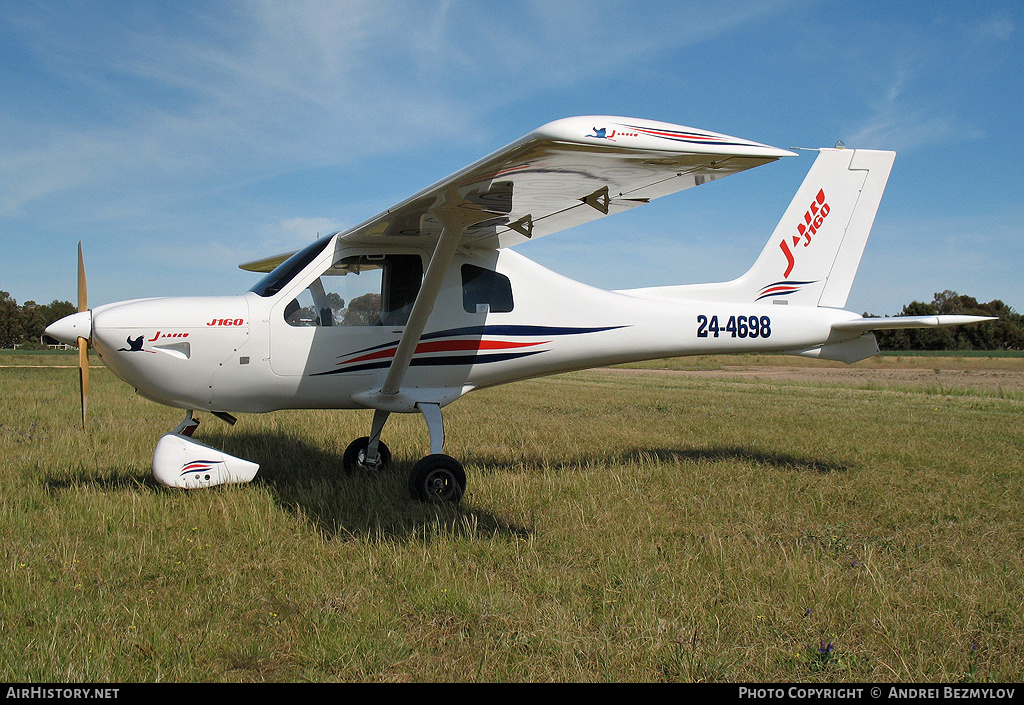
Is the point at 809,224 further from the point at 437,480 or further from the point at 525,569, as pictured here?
the point at 525,569

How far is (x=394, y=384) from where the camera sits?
5.82 meters

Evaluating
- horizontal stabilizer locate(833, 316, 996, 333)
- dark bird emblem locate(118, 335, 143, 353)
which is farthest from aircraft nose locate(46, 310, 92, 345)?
horizontal stabilizer locate(833, 316, 996, 333)

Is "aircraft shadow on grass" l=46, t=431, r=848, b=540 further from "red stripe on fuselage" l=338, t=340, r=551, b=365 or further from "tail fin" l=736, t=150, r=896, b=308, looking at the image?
"tail fin" l=736, t=150, r=896, b=308

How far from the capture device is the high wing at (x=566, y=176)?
11.3ft

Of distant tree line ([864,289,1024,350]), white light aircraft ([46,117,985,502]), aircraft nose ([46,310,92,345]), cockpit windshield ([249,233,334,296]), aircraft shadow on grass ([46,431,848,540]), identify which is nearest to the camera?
aircraft shadow on grass ([46,431,848,540])

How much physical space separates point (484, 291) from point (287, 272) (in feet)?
5.95

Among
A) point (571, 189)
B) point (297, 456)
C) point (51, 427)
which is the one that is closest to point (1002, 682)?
point (571, 189)

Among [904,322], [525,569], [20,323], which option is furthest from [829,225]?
[20,323]

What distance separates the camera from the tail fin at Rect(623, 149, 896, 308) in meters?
7.46

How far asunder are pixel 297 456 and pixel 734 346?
515 centimetres

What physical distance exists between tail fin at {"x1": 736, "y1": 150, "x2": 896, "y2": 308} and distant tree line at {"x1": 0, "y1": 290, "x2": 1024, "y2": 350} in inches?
2500

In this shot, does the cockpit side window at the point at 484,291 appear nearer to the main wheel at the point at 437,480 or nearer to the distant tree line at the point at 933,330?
the main wheel at the point at 437,480

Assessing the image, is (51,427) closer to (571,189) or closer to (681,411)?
(571,189)

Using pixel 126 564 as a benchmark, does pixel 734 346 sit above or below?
above
